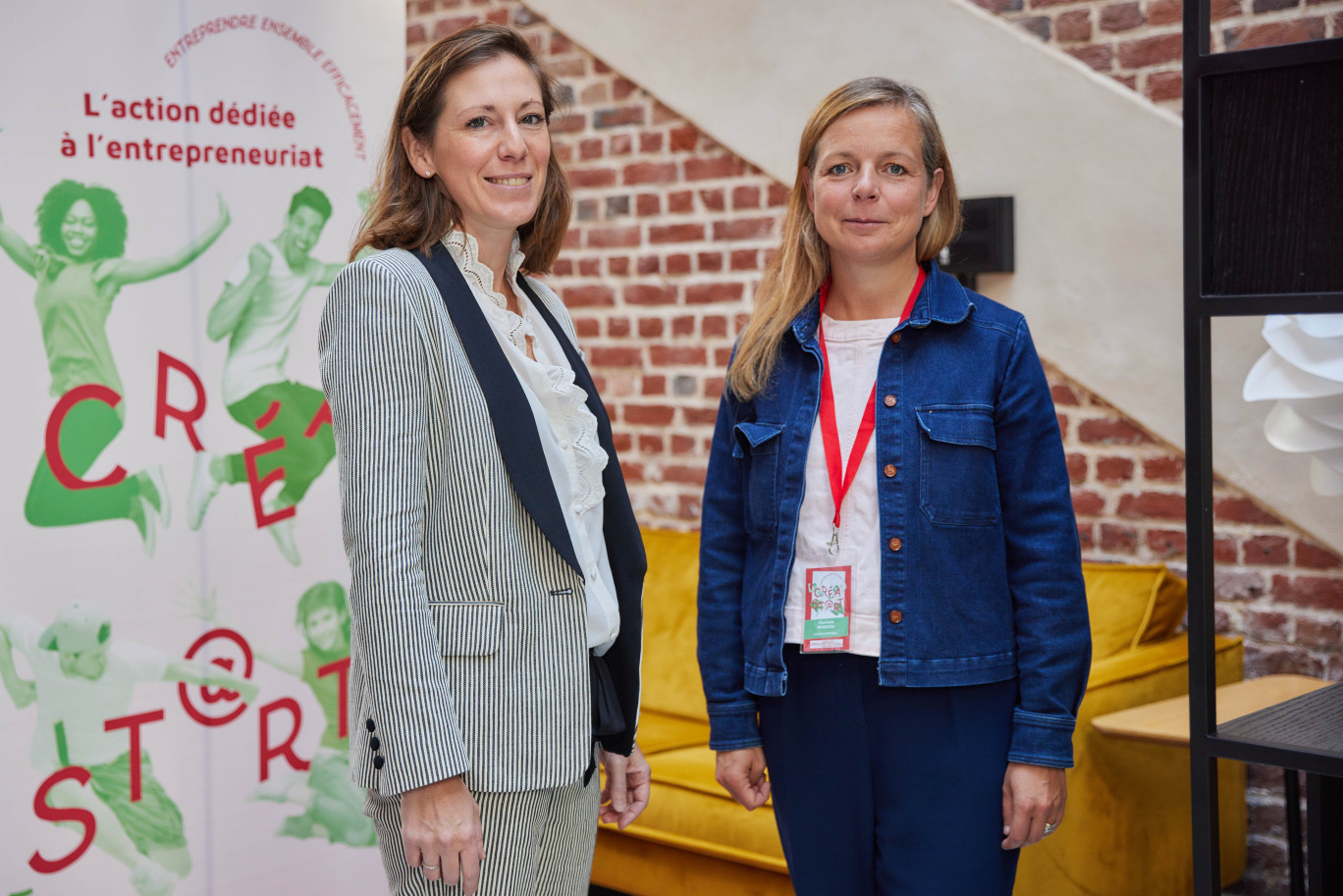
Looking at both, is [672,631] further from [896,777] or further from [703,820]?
A: [896,777]

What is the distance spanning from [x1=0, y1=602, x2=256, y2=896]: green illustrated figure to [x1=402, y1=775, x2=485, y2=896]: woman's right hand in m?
1.15

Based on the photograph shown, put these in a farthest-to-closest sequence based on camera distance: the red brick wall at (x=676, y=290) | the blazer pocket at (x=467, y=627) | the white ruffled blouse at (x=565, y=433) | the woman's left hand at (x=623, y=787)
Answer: the red brick wall at (x=676, y=290) < the woman's left hand at (x=623, y=787) < the white ruffled blouse at (x=565, y=433) < the blazer pocket at (x=467, y=627)

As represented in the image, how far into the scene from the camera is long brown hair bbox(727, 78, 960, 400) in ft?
5.75

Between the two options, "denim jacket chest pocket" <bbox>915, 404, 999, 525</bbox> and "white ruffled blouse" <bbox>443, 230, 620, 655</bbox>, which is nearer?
"white ruffled blouse" <bbox>443, 230, 620, 655</bbox>

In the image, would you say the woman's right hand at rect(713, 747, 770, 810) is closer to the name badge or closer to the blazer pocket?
the name badge

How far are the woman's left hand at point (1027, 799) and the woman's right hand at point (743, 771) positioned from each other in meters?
0.36

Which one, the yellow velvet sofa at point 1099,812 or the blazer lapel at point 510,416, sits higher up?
the blazer lapel at point 510,416

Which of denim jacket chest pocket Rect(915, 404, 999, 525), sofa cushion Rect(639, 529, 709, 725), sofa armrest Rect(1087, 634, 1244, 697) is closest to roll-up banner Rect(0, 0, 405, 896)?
sofa cushion Rect(639, 529, 709, 725)

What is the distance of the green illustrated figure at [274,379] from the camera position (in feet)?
8.09

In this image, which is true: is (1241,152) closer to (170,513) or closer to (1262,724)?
(1262,724)

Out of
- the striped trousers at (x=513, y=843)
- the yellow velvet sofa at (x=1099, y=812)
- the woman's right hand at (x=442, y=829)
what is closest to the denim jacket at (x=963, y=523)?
the striped trousers at (x=513, y=843)

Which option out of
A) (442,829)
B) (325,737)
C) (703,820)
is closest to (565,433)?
(442,829)

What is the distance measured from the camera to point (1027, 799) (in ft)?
5.49

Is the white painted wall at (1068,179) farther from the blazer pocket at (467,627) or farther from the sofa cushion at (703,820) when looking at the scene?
the blazer pocket at (467,627)
